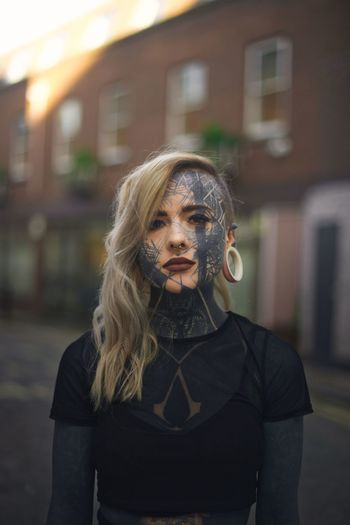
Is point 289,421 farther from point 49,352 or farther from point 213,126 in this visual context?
point 213,126

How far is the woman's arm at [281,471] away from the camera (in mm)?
1421

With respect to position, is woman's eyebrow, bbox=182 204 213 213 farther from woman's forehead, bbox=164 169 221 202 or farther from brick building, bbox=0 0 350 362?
brick building, bbox=0 0 350 362

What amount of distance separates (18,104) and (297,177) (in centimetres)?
540

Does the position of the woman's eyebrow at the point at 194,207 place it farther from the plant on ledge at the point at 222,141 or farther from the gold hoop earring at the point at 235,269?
the plant on ledge at the point at 222,141

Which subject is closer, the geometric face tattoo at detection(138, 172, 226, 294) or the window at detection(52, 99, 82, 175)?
the geometric face tattoo at detection(138, 172, 226, 294)

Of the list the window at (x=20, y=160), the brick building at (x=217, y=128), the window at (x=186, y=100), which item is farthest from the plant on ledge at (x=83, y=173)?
the window at (x=186, y=100)

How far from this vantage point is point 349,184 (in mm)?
9344

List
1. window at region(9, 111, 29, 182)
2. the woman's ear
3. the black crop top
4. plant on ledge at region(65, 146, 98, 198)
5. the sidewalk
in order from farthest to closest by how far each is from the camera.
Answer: window at region(9, 111, 29, 182) < plant on ledge at region(65, 146, 98, 198) < the sidewalk < the woman's ear < the black crop top

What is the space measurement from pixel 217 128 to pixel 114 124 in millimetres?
4087

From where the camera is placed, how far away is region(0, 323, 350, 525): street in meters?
3.42

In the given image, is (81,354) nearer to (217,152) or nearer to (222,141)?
(217,152)

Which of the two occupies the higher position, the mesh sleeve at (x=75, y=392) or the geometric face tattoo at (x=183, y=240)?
the geometric face tattoo at (x=183, y=240)

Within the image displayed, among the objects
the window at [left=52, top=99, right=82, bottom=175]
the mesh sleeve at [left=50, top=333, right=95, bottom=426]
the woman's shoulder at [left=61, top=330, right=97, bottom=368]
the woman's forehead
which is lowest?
the mesh sleeve at [left=50, top=333, right=95, bottom=426]

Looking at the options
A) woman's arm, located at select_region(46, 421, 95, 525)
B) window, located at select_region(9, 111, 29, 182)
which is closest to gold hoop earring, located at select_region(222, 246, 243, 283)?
woman's arm, located at select_region(46, 421, 95, 525)
